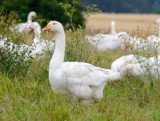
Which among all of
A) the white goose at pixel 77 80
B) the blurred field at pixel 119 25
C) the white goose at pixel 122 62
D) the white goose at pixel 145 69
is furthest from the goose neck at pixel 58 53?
the blurred field at pixel 119 25

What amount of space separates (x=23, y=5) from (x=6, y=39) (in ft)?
57.0

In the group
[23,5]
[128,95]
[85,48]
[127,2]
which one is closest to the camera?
[128,95]

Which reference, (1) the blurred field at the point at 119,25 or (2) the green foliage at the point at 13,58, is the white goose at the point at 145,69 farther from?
(1) the blurred field at the point at 119,25

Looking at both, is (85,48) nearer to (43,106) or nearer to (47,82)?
(47,82)

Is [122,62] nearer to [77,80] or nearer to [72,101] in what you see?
[77,80]

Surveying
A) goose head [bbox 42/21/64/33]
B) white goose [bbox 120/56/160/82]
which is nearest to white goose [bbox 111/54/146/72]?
white goose [bbox 120/56/160/82]

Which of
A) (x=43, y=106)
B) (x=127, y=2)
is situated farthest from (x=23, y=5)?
(x=127, y=2)

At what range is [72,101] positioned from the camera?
948 centimetres

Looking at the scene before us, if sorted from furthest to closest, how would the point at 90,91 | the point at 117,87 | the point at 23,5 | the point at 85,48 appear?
the point at 23,5 < the point at 85,48 < the point at 117,87 < the point at 90,91

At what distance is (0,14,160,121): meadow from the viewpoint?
329 inches

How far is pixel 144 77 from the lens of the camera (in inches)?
436

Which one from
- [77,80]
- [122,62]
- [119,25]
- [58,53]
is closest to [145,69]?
[122,62]

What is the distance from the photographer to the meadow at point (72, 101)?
8.36 meters

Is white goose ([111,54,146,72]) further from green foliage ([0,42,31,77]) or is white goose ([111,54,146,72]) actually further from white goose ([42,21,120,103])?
white goose ([42,21,120,103])
